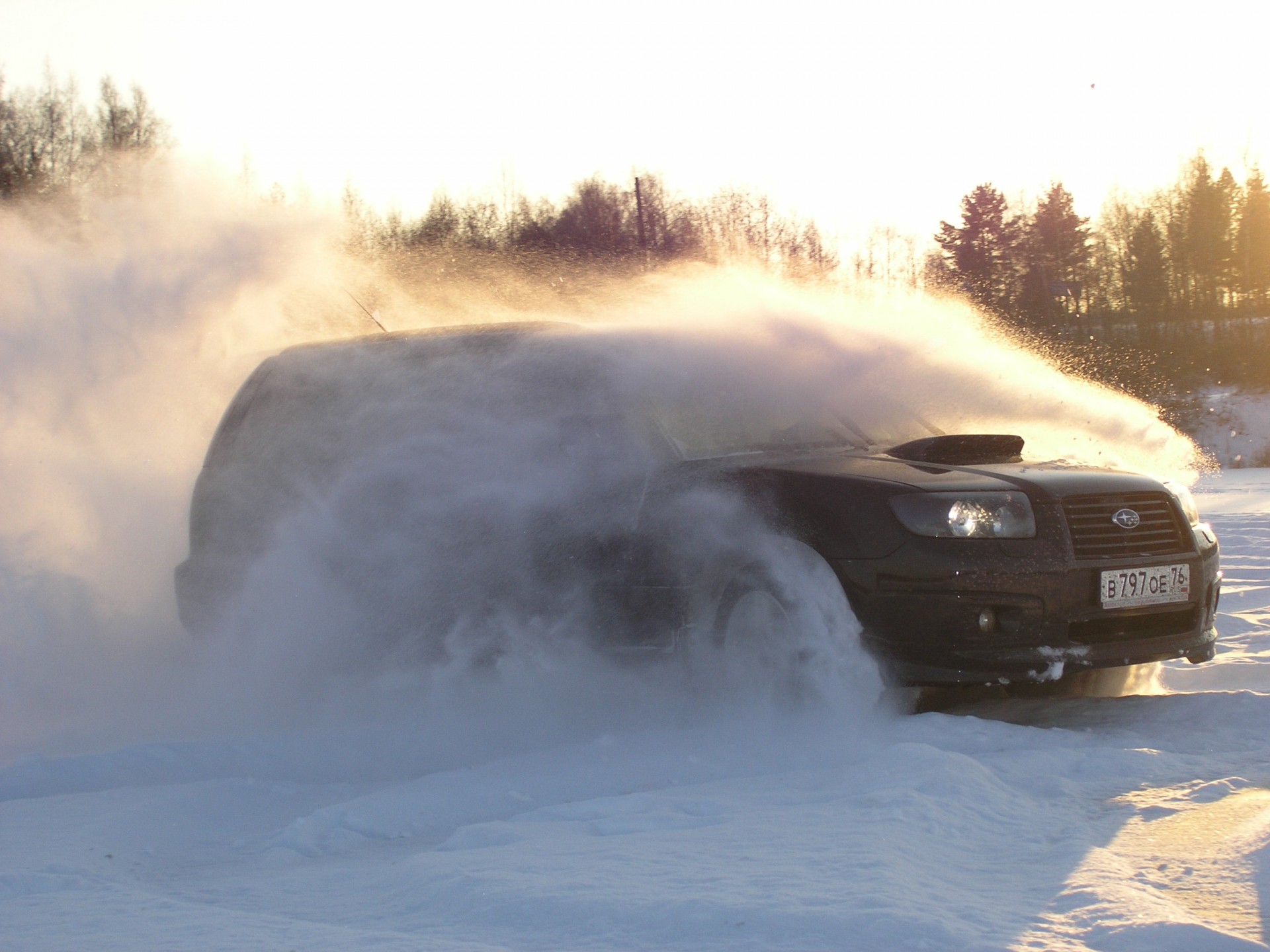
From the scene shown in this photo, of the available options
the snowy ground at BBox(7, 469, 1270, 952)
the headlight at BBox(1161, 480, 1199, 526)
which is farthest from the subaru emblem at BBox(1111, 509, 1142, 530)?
the snowy ground at BBox(7, 469, 1270, 952)

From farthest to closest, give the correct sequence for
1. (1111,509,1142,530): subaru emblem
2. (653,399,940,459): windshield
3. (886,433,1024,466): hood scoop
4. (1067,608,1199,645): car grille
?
(653,399,940,459): windshield → (886,433,1024,466): hood scoop → (1111,509,1142,530): subaru emblem → (1067,608,1199,645): car grille

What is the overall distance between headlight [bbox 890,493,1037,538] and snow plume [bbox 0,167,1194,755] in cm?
34

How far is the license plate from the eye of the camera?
390 cm

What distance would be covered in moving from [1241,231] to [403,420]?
48898 millimetres

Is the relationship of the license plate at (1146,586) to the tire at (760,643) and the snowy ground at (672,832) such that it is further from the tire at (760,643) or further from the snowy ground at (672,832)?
the tire at (760,643)

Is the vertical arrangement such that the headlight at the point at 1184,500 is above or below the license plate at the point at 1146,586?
above

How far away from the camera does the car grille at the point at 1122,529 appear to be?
154 inches

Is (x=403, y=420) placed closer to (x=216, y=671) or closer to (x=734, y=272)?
(x=216, y=671)

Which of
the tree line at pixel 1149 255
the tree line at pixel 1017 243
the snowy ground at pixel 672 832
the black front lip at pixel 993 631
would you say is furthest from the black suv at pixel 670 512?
the tree line at pixel 1149 255

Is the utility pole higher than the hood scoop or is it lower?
higher

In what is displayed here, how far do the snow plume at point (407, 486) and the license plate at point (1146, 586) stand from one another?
0.79 metres

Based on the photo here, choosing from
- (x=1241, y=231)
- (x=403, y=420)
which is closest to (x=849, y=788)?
(x=403, y=420)

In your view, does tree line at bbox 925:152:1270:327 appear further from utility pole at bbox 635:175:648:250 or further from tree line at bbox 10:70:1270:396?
utility pole at bbox 635:175:648:250

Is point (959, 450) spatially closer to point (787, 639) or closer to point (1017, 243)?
point (787, 639)
